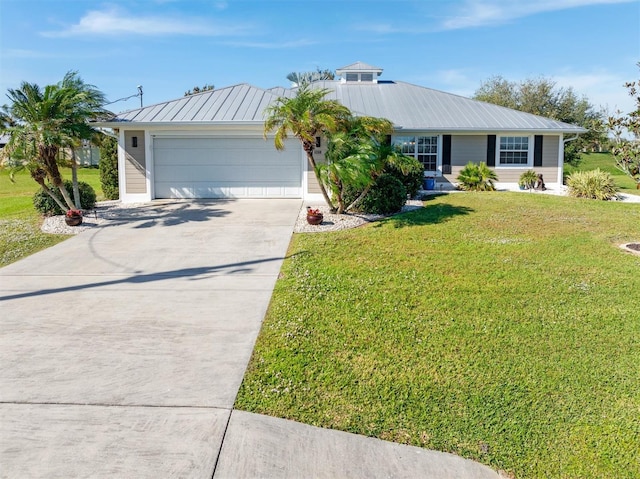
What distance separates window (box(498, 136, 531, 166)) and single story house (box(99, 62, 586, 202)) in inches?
1.5

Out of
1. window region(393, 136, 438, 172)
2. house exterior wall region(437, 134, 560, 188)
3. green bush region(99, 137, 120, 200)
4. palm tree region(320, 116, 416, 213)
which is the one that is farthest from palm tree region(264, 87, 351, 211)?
green bush region(99, 137, 120, 200)

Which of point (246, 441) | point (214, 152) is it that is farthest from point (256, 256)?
point (214, 152)

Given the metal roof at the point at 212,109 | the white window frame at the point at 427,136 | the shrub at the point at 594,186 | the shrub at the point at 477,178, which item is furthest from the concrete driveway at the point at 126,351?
the shrub at the point at 594,186

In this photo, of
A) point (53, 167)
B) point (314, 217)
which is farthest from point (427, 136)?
point (53, 167)

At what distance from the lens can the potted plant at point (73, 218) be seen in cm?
1130

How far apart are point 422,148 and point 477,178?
2.29 meters

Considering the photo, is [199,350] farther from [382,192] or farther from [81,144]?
[81,144]

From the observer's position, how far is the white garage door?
15.1 metres

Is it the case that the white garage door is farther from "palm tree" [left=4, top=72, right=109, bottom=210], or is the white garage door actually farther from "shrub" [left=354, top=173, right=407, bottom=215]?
"shrub" [left=354, top=173, right=407, bottom=215]

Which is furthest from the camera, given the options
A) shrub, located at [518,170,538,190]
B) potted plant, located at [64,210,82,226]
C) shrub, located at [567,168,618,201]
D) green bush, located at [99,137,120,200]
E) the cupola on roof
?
the cupola on roof

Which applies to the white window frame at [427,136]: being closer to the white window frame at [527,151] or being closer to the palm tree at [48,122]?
the white window frame at [527,151]

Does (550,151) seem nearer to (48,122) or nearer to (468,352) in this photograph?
(468,352)

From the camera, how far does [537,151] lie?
17.1 m

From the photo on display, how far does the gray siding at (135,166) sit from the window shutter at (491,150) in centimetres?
1215
